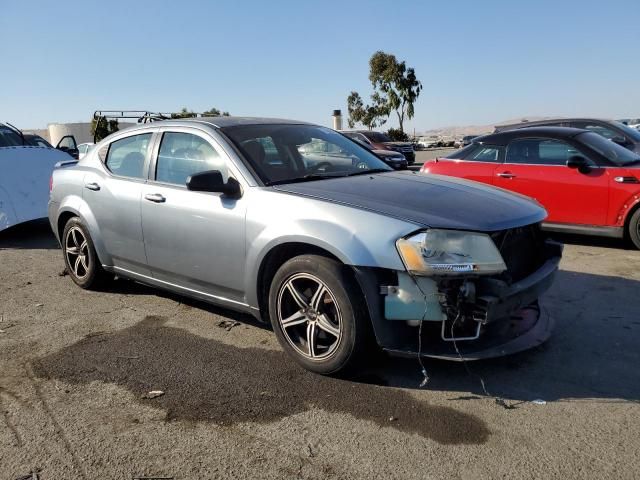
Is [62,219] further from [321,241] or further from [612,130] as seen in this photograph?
[612,130]

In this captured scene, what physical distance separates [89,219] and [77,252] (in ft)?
1.94

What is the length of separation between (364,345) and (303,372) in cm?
53

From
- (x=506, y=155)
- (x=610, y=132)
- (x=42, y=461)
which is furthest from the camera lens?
(x=610, y=132)

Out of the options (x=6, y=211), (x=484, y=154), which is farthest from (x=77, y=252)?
(x=484, y=154)

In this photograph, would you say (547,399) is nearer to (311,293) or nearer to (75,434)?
(311,293)

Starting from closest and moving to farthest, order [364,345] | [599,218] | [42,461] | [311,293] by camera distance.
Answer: [42,461], [364,345], [311,293], [599,218]

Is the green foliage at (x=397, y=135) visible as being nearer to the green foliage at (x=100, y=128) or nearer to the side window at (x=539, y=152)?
the green foliage at (x=100, y=128)

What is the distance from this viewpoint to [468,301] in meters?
3.14

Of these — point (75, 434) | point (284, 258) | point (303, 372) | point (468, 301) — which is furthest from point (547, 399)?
point (75, 434)

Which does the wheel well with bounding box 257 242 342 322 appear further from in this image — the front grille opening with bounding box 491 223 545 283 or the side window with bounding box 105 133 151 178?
the side window with bounding box 105 133 151 178

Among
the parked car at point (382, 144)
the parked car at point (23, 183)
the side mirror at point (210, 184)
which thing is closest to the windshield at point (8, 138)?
the parked car at point (23, 183)

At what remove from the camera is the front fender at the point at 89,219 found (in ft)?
16.9

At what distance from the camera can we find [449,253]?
125 inches

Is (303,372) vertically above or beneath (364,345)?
beneath
